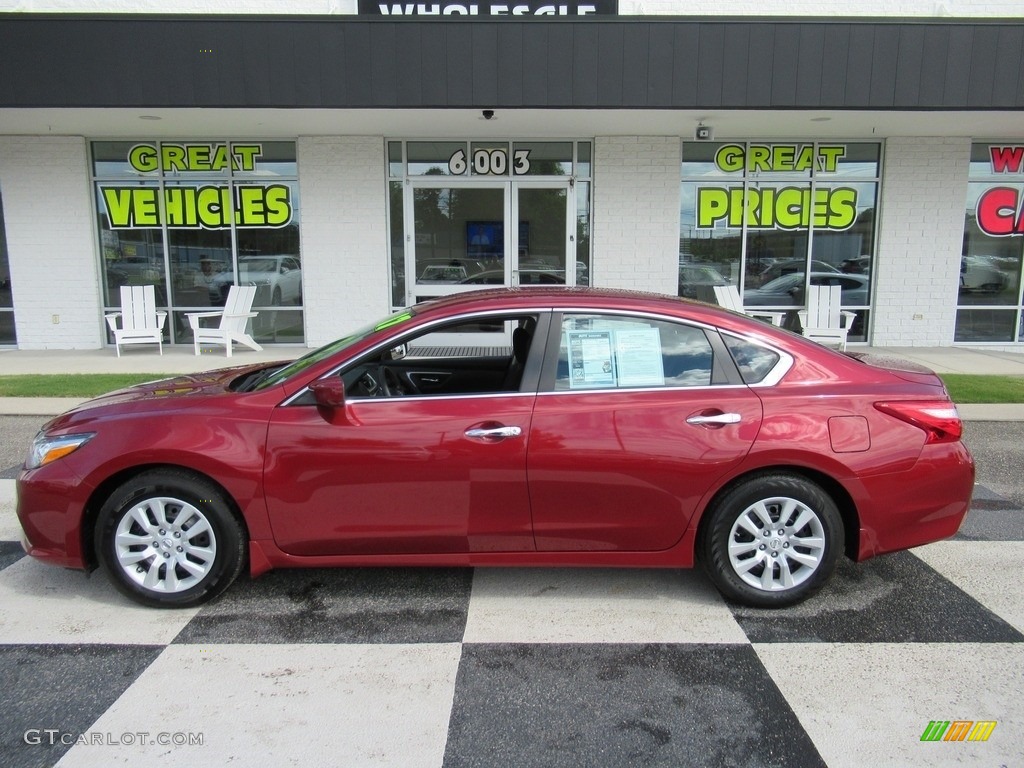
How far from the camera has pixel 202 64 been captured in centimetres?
931

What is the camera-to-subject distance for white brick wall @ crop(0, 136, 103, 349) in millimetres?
11836

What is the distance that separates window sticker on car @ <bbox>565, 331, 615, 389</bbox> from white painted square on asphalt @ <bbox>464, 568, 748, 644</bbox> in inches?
44.4

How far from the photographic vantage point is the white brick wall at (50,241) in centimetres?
1184

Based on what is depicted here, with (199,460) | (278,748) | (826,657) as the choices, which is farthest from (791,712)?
(199,460)

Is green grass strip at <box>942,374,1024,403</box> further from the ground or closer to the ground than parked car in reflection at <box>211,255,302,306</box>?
closer to the ground

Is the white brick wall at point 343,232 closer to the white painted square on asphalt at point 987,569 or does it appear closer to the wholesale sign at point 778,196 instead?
the wholesale sign at point 778,196

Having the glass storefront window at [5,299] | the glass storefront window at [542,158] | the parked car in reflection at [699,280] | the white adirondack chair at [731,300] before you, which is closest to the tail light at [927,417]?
the white adirondack chair at [731,300]

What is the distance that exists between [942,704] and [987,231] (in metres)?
12.0

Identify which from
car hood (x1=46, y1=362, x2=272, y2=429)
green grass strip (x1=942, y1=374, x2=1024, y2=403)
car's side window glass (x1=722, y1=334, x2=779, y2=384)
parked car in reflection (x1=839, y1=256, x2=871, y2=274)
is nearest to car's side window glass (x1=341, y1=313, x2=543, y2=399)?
car hood (x1=46, y1=362, x2=272, y2=429)

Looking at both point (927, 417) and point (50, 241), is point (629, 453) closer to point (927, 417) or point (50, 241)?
point (927, 417)

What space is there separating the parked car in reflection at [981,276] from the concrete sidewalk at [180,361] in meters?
1.07

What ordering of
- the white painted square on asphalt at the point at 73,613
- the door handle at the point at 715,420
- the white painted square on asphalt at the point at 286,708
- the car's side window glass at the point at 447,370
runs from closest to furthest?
1. the white painted square on asphalt at the point at 286,708
2. the white painted square on asphalt at the point at 73,613
3. the door handle at the point at 715,420
4. the car's side window glass at the point at 447,370

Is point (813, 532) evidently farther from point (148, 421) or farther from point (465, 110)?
point (465, 110)

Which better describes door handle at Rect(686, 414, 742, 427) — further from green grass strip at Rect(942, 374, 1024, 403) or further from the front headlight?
green grass strip at Rect(942, 374, 1024, 403)
